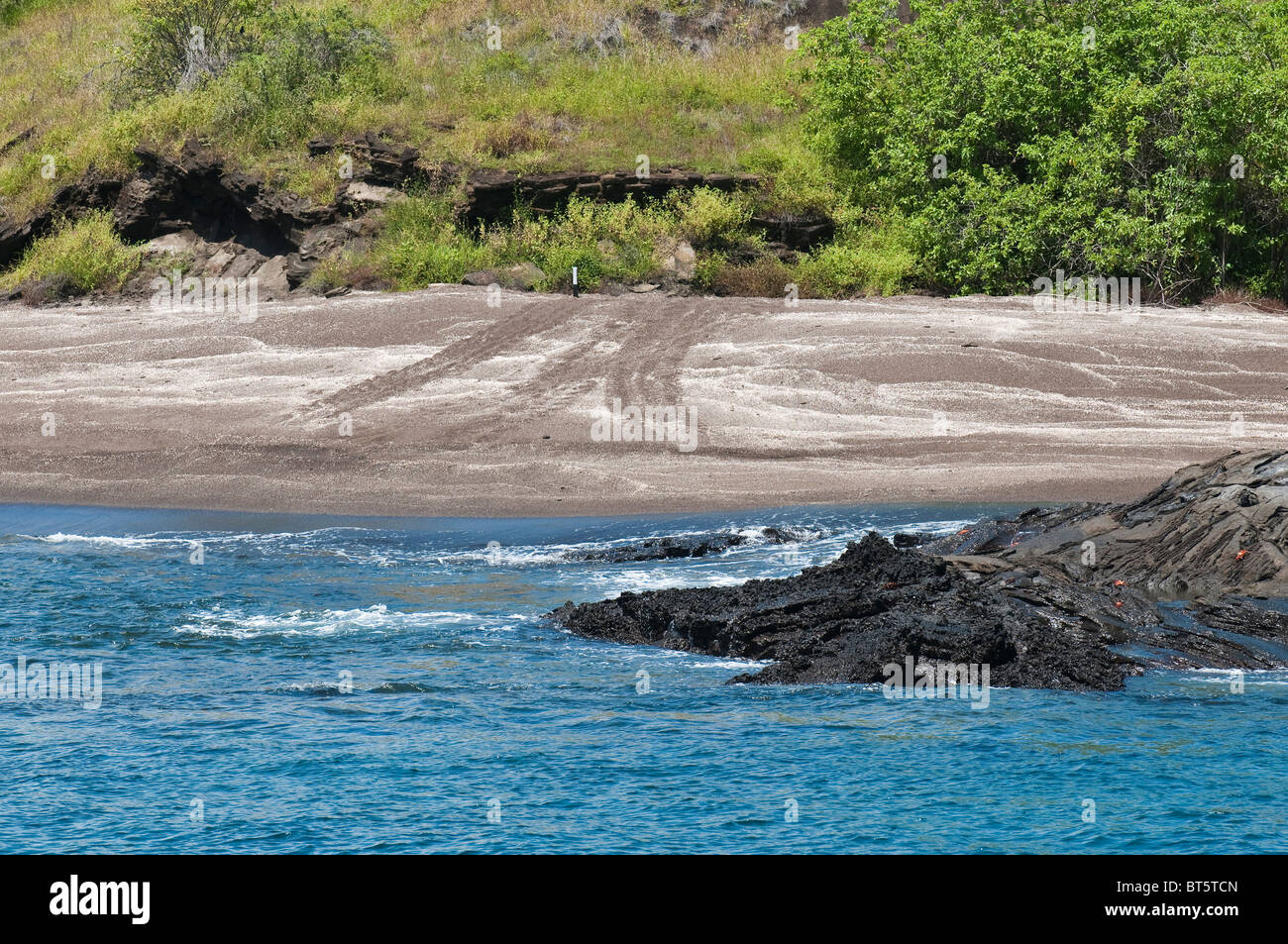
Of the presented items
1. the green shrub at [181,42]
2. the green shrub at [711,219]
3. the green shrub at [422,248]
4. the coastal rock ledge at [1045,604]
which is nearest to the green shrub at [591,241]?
the green shrub at [711,219]

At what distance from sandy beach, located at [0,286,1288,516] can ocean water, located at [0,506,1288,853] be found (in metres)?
5.79

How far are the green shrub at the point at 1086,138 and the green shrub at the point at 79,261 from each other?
16.7 m

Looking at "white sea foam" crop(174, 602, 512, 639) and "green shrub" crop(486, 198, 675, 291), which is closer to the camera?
"white sea foam" crop(174, 602, 512, 639)

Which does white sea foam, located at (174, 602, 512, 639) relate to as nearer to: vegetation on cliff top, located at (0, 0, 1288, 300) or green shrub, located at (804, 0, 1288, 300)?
vegetation on cliff top, located at (0, 0, 1288, 300)

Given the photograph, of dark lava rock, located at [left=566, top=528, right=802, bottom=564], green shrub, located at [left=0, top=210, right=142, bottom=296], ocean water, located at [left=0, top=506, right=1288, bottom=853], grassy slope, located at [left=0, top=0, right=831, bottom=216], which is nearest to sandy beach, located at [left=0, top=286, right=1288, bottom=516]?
dark lava rock, located at [left=566, top=528, right=802, bottom=564]

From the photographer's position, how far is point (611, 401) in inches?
960

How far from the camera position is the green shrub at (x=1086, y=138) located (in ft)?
100

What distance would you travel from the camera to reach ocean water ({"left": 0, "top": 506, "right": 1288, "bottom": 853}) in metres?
9.12

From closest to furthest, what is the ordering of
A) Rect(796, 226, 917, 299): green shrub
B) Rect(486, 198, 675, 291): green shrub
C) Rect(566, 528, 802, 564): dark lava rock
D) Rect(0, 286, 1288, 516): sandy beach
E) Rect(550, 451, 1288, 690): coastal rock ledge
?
Rect(550, 451, 1288, 690): coastal rock ledge
Rect(566, 528, 802, 564): dark lava rock
Rect(0, 286, 1288, 516): sandy beach
Rect(796, 226, 917, 299): green shrub
Rect(486, 198, 675, 291): green shrub

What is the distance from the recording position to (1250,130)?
30.4 meters

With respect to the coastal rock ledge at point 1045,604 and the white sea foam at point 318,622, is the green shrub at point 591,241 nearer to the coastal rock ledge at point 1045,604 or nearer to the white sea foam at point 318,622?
the coastal rock ledge at point 1045,604

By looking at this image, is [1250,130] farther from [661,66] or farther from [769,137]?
[661,66]
